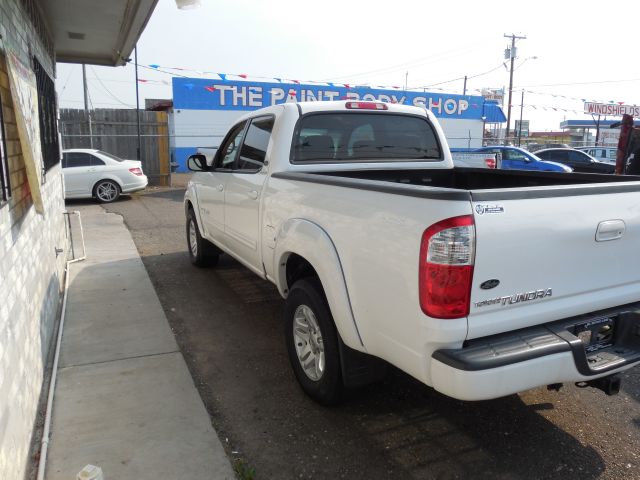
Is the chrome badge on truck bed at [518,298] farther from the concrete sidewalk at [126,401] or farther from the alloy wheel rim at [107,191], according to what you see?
the alloy wheel rim at [107,191]

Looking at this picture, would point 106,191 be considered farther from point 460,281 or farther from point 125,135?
point 460,281

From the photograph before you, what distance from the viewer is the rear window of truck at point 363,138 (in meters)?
4.30

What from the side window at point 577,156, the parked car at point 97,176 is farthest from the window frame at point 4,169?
the side window at point 577,156

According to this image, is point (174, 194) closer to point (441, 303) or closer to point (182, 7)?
point (182, 7)

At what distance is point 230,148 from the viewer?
5.50m

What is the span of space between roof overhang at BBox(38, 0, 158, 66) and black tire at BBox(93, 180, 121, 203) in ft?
18.7

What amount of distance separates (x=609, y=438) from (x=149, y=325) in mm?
3824

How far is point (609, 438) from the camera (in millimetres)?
3100

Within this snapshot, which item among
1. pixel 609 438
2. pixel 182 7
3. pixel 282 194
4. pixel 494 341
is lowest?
pixel 609 438

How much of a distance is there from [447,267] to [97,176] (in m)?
13.8

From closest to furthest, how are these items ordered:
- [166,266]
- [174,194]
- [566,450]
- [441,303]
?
[441,303] → [566,450] → [166,266] → [174,194]

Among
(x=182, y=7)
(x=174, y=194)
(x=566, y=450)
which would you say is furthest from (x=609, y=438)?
(x=174, y=194)

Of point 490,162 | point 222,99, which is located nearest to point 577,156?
point 490,162

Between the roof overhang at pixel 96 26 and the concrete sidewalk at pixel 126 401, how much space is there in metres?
3.14
